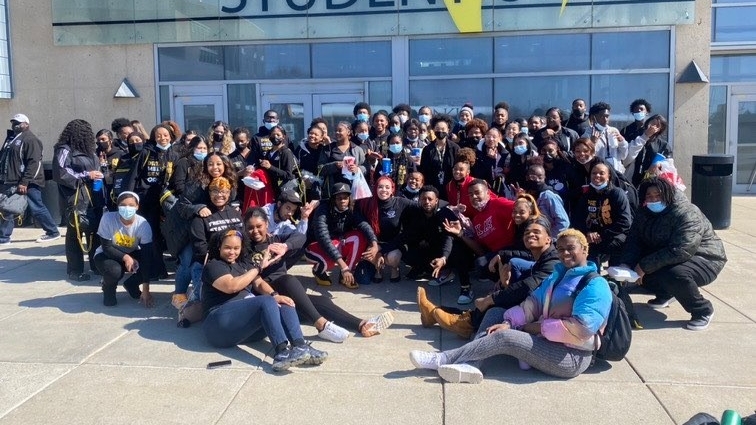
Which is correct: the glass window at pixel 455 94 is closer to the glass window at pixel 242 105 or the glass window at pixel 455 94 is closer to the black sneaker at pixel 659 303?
the glass window at pixel 242 105

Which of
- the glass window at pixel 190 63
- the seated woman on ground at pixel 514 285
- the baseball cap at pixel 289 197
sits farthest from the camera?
the glass window at pixel 190 63

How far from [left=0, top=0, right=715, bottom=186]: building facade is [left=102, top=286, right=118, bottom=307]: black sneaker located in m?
7.14

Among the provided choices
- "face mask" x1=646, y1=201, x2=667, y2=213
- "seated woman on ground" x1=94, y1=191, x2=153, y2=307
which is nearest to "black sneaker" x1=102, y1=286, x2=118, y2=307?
"seated woman on ground" x1=94, y1=191, x2=153, y2=307

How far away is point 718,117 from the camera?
15.3 meters

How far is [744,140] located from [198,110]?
12.3 m

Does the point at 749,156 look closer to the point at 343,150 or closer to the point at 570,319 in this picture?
the point at 343,150

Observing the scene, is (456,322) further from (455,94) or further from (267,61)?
(267,61)

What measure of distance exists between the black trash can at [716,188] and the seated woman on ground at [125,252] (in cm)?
865

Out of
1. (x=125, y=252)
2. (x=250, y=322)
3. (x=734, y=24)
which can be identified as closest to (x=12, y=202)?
(x=125, y=252)

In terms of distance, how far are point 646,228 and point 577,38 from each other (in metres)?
7.43

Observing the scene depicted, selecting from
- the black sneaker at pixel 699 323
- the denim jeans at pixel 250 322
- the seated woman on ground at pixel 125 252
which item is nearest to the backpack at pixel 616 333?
the black sneaker at pixel 699 323

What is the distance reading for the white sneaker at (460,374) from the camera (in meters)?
4.38

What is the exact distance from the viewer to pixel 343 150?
7.71 metres

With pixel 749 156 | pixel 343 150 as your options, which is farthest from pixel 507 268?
pixel 749 156
